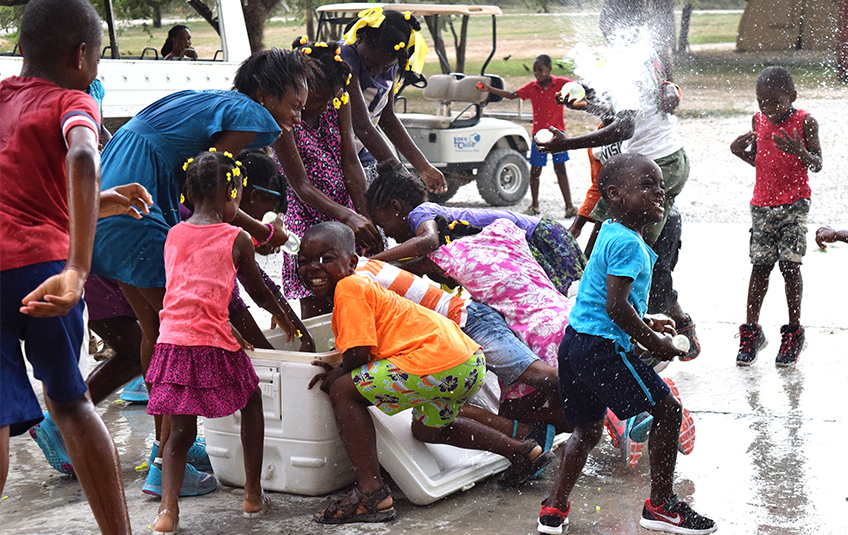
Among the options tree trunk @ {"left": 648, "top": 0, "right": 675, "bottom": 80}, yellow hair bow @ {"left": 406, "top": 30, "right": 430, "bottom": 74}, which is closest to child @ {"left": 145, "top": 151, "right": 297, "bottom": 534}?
yellow hair bow @ {"left": 406, "top": 30, "right": 430, "bottom": 74}

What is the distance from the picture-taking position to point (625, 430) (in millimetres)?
3352

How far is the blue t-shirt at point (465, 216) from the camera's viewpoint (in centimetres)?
363


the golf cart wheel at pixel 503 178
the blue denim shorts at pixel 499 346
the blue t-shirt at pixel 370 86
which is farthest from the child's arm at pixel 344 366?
the golf cart wheel at pixel 503 178

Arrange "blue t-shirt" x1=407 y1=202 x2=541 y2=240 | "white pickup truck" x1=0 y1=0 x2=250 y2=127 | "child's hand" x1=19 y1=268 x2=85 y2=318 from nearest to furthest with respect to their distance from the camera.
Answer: "child's hand" x1=19 y1=268 x2=85 y2=318 < "blue t-shirt" x1=407 y1=202 x2=541 y2=240 < "white pickup truck" x1=0 y1=0 x2=250 y2=127

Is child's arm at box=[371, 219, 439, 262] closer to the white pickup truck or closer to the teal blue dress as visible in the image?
the teal blue dress

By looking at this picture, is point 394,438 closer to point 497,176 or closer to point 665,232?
point 665,232

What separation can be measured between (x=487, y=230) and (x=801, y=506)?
149cm

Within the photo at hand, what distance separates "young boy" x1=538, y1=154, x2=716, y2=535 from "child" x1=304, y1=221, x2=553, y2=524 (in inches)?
12.7

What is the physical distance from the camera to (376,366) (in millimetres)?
2961

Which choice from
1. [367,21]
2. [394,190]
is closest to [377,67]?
[367,21]

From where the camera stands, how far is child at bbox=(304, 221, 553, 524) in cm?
295

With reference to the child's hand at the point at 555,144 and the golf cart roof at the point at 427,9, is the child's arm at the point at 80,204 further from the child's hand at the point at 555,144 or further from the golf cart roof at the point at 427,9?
the golf cart roof at the point at 427,9

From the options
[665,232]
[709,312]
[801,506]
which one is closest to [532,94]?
[709,312]

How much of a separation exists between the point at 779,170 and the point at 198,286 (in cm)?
318
